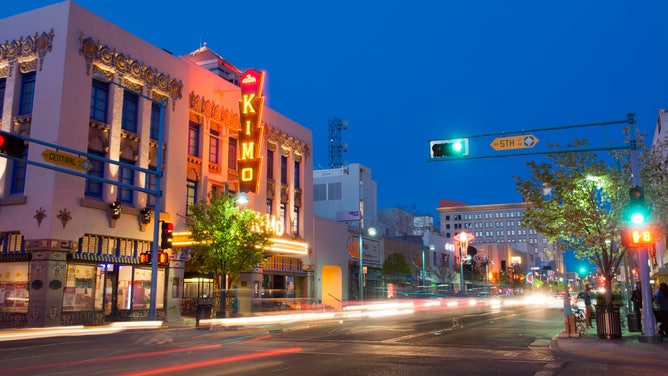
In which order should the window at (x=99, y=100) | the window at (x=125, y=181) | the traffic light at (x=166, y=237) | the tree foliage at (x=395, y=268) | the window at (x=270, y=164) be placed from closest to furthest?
the traffic light at (x=166, y=237)
the window at (x=99, y=100)
the window at (x=125, y=181)
the window at (x=270, y=164)
the tree foliage at (x=395, y=268)

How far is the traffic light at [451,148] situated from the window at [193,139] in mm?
18964

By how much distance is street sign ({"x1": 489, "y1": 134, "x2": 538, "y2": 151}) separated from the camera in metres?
20.7

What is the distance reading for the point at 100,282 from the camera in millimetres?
29297

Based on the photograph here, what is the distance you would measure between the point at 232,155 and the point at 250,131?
271 cm

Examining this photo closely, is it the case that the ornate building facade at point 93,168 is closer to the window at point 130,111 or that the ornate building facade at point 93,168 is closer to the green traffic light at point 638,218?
the window at point 130,111

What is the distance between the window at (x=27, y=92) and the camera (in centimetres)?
2842

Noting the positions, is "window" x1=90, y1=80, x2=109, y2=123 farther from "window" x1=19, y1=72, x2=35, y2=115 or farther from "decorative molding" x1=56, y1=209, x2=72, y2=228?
"decorative molding" x1=56, y1=209, x2=72, y2=228

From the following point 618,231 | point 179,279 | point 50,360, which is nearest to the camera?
point 50,360

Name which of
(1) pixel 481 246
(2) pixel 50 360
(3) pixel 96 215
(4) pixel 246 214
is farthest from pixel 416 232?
(2) pixel 50 360

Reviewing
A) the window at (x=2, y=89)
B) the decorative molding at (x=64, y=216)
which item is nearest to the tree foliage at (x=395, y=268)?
the decorative molding at (x=64, y=216)

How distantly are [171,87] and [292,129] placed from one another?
14.0 metres

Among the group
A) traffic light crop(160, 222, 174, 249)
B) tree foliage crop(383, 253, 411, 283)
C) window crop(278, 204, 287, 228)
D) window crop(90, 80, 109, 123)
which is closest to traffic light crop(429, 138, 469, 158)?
traffic light crop(160, 222, 174, 249)

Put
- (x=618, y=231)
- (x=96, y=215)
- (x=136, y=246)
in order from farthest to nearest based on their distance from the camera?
(x=136, y=246) < (x=96, y=215) < (x=618, y=231)

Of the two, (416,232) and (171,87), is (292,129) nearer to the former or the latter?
(171,87)
